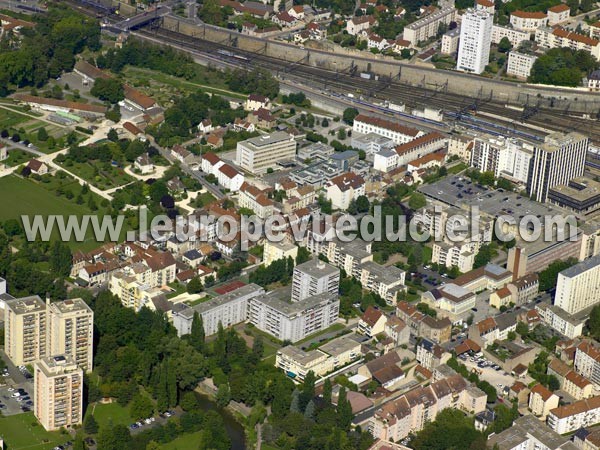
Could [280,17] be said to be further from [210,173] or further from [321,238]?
[321,238]

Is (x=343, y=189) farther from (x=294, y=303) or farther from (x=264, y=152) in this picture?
(x=294, y=303)

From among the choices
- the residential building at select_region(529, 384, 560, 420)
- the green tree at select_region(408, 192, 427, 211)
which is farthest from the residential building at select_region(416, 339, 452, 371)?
the green tree at select_region(408, 192, 427, 211)

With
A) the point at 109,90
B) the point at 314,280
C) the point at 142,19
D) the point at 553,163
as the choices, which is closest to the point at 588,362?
the point at 314,280

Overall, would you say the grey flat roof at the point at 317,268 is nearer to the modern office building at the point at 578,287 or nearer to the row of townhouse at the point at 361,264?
the row of townhouse at the point at 361,264

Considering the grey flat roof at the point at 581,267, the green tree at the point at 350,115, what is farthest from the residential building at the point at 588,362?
the green tree at the point at 350,115

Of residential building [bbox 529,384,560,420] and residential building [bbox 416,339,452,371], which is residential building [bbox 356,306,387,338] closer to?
residential building [bbox 416,339,452,371]
